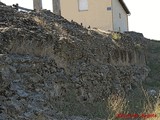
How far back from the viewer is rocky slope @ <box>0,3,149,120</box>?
995 cm

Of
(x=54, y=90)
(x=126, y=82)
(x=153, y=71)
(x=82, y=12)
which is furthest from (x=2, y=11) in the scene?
(x=82, y=12)

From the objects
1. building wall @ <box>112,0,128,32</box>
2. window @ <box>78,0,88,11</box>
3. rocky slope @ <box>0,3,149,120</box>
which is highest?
window @ <box>78,0,88,11</box>

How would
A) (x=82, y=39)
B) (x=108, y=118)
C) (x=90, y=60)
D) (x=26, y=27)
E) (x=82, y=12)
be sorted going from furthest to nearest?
1. (x=82, y=12)
2. (x=82, y=39)
3. (x=90, y=60)
4. (x=26, y=27)
5. (x=108, y=118)

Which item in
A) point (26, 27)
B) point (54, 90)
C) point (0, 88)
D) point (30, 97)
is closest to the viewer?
point (0, 88)

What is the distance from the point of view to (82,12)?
35.2 meters

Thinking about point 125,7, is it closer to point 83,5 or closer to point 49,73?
point 83,5

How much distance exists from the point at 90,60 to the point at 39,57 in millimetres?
4355

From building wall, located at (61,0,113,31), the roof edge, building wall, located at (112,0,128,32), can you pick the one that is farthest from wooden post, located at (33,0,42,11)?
the roof edge

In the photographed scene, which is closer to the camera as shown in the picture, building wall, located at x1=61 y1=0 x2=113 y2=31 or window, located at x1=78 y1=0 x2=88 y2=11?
building wall, located at x1=61 y1=0 x2=113 y2=31

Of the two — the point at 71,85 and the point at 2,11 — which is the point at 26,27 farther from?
the point at 71,85

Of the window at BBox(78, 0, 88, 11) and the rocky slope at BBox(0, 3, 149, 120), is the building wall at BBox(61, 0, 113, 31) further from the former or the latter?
the rocky slope at BBox(0, 3, 149, 120)

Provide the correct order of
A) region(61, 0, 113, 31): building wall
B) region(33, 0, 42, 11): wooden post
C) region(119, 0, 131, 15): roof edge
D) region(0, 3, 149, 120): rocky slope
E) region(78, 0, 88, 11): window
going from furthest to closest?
region(119, 0, 131, 15): roof edge → region(78, 0, 88, 11): window → region(61, 0, 113, 31): building wall → region(33, 0, 42, 11): wooden post → region(0, 3, 149, 120): rocky slope

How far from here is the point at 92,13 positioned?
3500 cm

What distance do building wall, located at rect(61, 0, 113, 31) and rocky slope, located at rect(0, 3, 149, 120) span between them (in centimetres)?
1514
